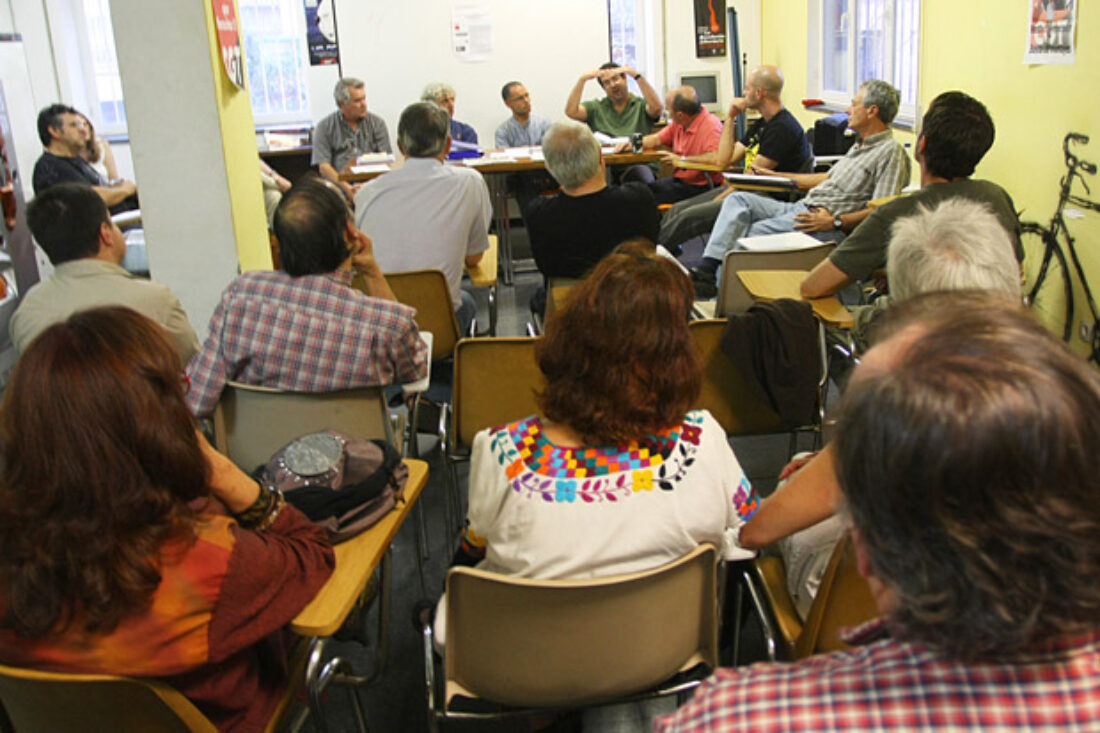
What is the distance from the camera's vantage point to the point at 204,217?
3422 mm

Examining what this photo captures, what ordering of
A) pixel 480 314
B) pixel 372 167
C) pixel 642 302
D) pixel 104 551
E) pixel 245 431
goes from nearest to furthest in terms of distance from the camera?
pixel 104 551, pixel 642 302, pixel 245 431, pixel 480 314, pixel 372 167

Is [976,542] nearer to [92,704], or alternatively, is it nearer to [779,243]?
[92,704]

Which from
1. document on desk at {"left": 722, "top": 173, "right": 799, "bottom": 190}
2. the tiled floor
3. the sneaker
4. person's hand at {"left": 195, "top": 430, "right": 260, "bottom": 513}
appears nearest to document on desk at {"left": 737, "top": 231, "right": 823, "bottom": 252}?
the tiled floor

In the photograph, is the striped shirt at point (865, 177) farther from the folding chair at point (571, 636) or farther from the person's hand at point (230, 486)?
the person's hand at point (230, 486)

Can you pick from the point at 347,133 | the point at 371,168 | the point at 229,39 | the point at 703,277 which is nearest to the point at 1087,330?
the point at 703,277

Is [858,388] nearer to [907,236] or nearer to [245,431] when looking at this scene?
[907,236]

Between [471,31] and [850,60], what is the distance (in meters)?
3.06

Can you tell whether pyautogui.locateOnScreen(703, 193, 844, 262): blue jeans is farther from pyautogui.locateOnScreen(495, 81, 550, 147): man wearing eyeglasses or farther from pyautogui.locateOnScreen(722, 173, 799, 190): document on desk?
pyautogui.locateOnScreen(495, 81, 550, 147): man wearing eyeglasses

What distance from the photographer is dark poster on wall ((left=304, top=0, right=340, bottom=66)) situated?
774 cm

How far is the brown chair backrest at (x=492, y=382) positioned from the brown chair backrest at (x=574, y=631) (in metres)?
1.04

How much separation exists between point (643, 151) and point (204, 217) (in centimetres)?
359

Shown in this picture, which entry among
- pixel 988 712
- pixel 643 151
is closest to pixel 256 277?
pixel 988 712

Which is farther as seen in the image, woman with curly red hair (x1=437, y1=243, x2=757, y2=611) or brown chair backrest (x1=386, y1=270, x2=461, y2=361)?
brown chair backrest (x1=386, y1=270, x2=461, y2=361)

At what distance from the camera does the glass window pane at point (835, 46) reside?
7.11 m
